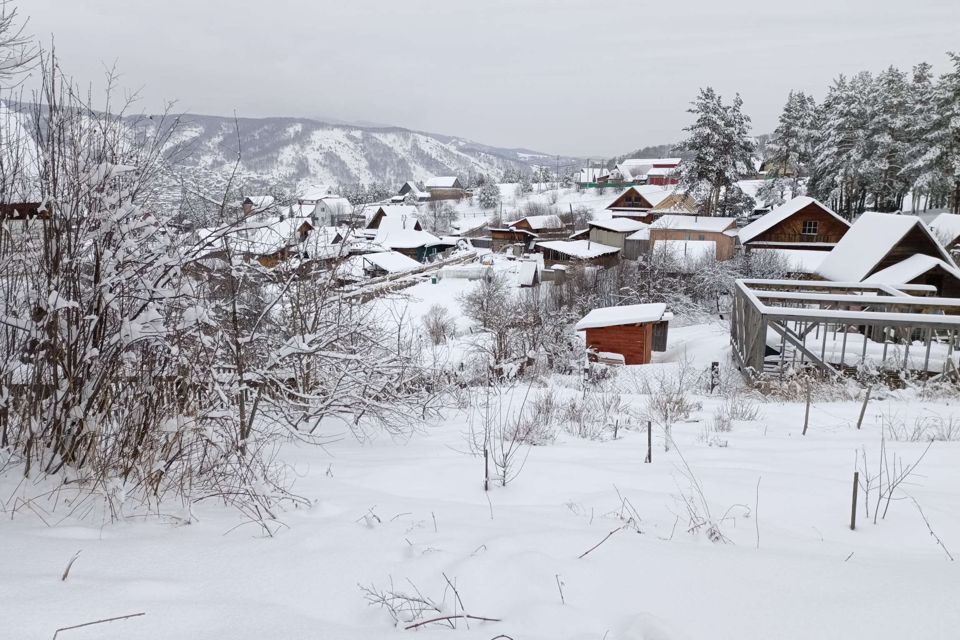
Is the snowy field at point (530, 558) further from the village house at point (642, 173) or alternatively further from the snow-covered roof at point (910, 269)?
the village house at point (642, 173)

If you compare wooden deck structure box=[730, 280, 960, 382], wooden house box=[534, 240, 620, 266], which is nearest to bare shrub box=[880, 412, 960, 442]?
wooden deck structure box=[730, 280, 960, 382]

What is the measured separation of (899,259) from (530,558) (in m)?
23.8

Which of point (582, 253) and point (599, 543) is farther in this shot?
point (582, 253)

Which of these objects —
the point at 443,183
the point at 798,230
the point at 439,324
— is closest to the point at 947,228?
the point at 798,230

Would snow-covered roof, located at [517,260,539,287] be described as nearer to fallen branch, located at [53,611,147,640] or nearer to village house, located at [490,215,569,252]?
village house, located at [490,215,569,252]

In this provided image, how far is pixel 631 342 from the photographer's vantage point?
57.2 feet

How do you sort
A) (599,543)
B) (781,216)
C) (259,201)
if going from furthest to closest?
(781,216)
(259,201)
(599,543)

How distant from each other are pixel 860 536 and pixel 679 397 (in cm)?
396

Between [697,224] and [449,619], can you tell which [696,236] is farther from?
[449,619]

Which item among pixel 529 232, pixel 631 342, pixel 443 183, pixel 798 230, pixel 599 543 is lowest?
pixel 631 342

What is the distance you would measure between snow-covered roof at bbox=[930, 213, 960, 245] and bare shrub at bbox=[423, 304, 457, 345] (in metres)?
25.3

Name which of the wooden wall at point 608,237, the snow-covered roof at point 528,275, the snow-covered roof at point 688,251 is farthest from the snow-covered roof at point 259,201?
the wooden wall at point 608,237

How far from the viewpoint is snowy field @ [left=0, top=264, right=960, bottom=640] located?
6.05ft

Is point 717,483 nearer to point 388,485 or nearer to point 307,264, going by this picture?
point 388,485
